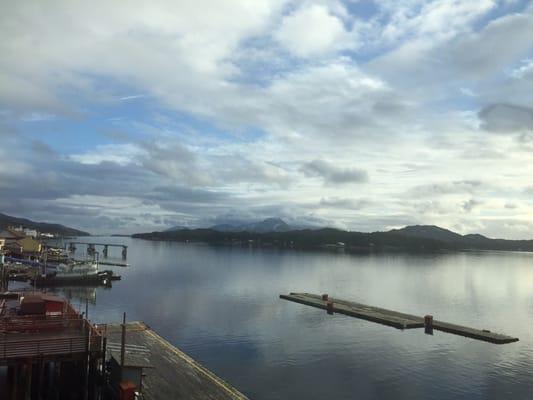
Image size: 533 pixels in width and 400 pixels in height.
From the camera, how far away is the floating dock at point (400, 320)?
58722 millimetres

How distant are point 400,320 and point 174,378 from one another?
42436 millimetres

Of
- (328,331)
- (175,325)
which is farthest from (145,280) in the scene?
(328,331)

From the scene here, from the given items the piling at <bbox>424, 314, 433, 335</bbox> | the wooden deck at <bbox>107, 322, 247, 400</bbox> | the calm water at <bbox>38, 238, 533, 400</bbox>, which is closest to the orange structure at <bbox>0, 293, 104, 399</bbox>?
the wooden deck at <bbox>107, 322, 247, 400</bbox>

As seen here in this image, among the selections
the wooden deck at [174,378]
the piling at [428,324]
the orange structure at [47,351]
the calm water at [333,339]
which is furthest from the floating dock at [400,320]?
the orange structure at [47,351]

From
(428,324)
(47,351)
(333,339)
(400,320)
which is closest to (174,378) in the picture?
(47,351)

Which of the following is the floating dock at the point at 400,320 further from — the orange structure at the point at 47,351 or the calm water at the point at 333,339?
the orange structure at the point at 47,351

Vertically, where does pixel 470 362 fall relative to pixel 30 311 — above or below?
below

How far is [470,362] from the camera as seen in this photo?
4834 centimetres

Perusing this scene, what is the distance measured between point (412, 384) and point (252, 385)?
1397cm

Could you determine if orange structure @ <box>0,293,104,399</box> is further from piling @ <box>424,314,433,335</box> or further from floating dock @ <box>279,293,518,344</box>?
piling @ <box>424,314,433,335</box>

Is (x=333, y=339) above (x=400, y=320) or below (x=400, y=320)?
below

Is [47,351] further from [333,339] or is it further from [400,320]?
[400,320]

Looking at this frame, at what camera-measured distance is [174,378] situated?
3225cm

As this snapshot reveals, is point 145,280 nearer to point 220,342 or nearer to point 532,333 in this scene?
point 220,342
